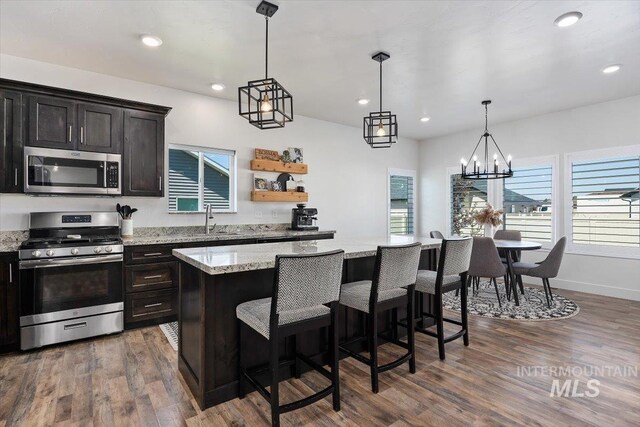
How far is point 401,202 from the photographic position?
7172 mm

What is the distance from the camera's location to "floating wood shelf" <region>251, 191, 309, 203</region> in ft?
16.1

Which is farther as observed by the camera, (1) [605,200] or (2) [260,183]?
(2) [260,183]

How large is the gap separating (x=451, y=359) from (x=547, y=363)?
0.76 meters

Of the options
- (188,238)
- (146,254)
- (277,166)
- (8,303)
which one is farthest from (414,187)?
(8,303)

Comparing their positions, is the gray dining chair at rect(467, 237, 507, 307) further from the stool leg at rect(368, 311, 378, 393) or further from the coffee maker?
the stool leg at rect(368, 311, 378, 393)

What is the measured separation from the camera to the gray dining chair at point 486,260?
164 inches

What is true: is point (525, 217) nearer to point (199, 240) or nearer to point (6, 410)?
point (199, 240)

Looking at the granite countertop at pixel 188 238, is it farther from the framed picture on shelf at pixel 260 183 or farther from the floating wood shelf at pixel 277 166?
the floating wood shelf at pixel 277 166

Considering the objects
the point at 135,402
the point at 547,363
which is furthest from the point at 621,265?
the point at 135,402

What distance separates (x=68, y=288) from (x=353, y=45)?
3535 millimetres

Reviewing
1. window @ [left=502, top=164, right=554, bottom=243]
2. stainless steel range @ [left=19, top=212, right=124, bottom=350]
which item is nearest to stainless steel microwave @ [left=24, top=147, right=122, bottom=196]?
stainless steel range @ [left=19, top=212, right=124, bottom=350]

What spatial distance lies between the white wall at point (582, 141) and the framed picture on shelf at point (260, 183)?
12.0 ft

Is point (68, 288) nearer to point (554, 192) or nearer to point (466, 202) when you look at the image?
point (466, 202)

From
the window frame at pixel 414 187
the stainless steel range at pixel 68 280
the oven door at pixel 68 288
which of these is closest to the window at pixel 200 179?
the stainless steel range at pixel 68 280
